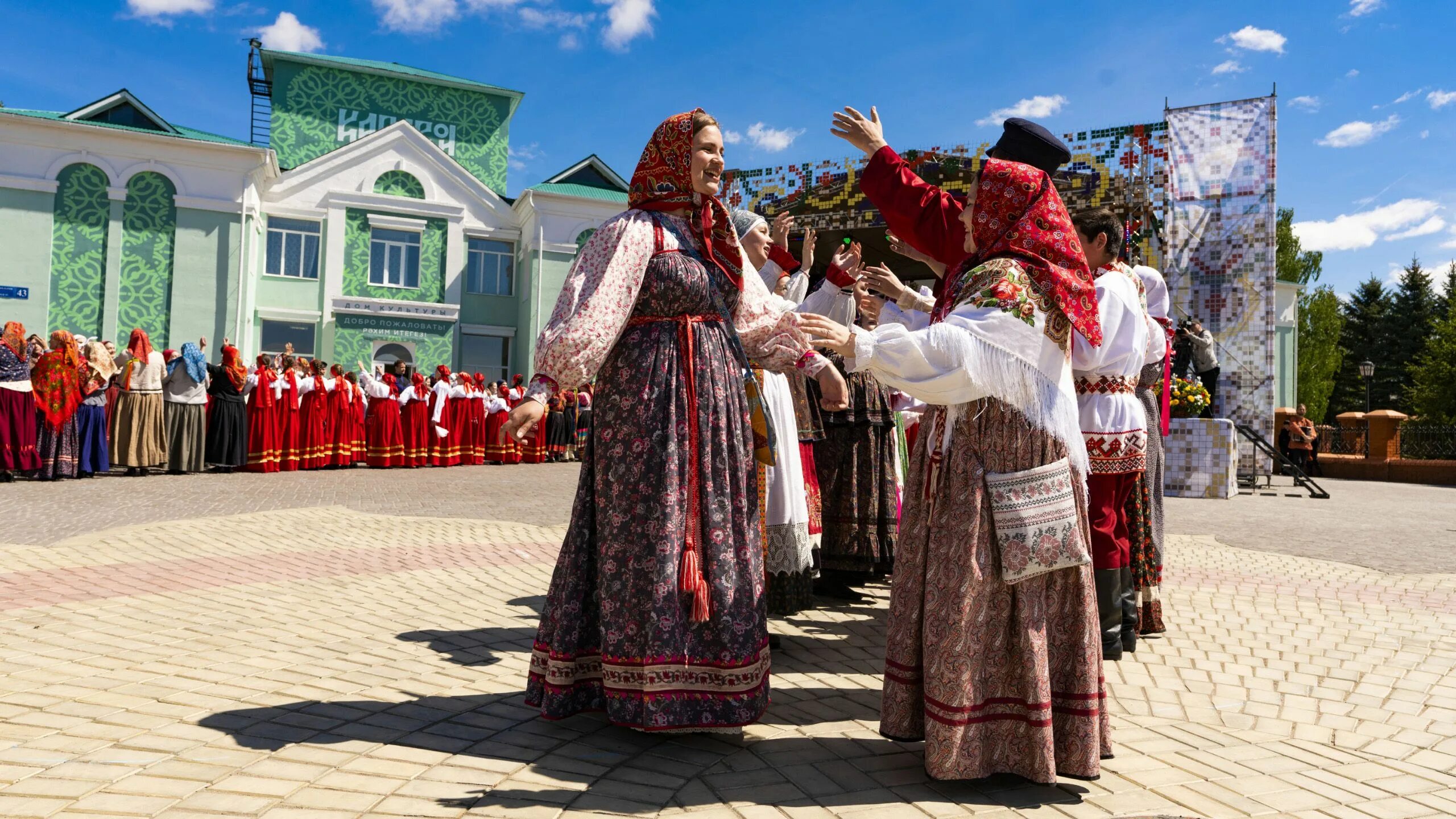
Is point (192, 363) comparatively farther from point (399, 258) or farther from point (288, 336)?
point (399, 258)

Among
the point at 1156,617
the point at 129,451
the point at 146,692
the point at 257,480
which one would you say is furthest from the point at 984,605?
the point at 129,451

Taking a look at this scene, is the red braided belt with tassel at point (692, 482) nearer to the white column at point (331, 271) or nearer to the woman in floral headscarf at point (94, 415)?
the woman in floral headscarf at point (94, 415)

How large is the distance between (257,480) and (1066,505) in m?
12.8

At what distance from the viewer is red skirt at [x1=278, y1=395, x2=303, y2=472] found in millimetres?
15258

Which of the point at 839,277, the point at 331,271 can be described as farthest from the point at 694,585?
the point at 331,271

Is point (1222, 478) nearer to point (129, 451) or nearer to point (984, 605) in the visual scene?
point (984, 605)

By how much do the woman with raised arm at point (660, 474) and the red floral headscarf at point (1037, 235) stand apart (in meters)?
0.72

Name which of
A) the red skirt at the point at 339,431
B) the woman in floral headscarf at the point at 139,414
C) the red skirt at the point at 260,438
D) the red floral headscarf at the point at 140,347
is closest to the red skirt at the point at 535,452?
the red skirt at the point at 339,431

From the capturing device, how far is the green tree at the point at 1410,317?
44.8 m

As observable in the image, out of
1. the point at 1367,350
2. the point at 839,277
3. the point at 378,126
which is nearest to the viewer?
the point at 839,277

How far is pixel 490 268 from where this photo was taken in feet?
98.2

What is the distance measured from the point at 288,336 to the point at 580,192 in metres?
10.3

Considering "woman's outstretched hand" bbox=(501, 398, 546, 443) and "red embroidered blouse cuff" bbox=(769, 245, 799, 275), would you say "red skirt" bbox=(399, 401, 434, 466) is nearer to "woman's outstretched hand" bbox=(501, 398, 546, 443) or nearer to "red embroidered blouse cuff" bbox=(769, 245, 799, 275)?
"red embroidered blouse cuff" bbox=(769, 245, 799, 275)

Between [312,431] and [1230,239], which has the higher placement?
[1230,239]
